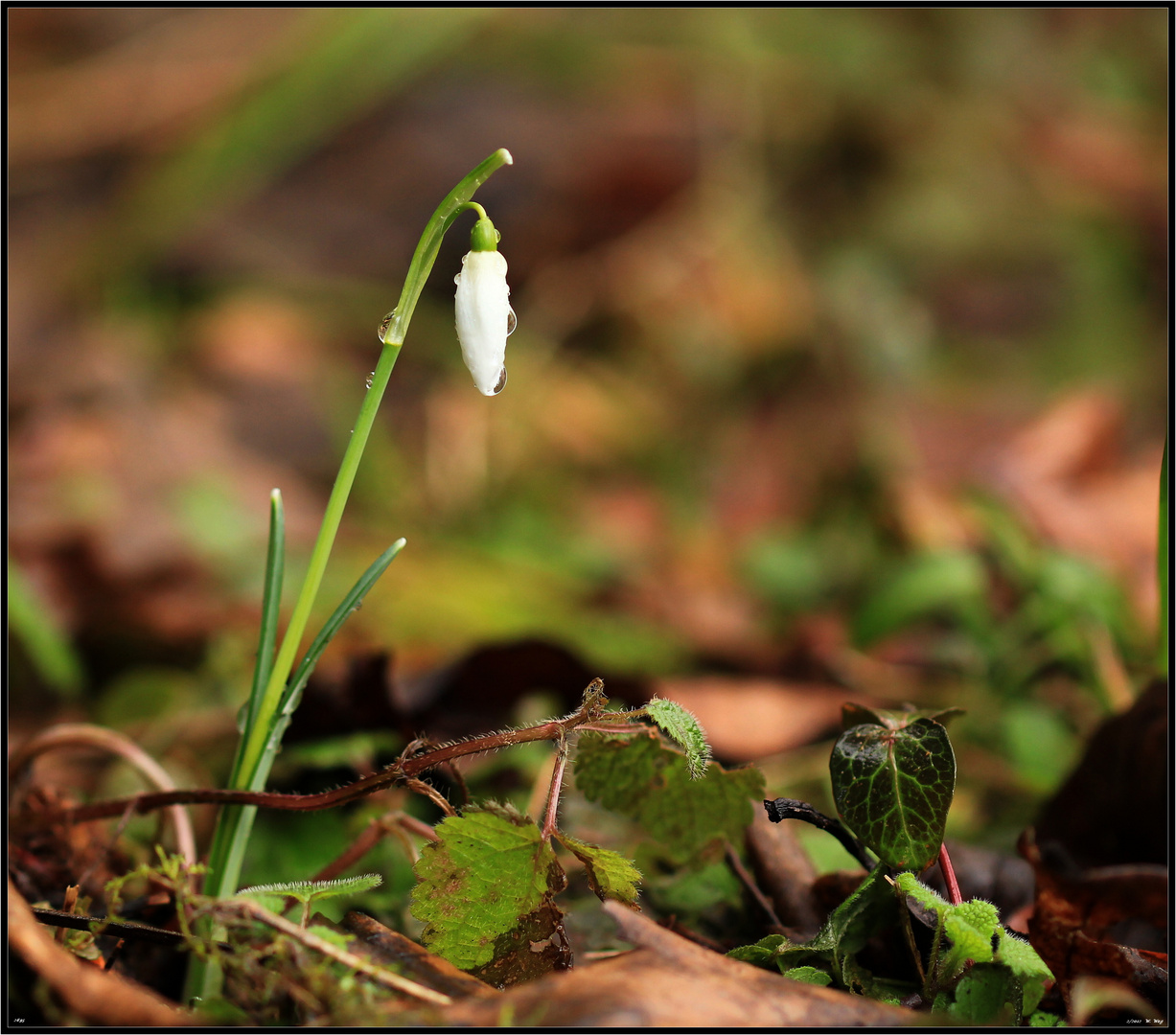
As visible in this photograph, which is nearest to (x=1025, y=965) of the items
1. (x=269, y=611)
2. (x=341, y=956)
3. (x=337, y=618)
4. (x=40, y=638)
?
(x=341, y=956)

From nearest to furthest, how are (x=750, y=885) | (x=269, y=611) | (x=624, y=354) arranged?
(x=269, y=611)
(x=750, y=885)
(x=624, y=354)

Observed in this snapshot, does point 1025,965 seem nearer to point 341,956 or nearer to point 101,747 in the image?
point 341,956

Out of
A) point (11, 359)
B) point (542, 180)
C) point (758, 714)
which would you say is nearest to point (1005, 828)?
point (758, 714)

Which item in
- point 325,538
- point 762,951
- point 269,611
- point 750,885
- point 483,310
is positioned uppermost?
point 483,310

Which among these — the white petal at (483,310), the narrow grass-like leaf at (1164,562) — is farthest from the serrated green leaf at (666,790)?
the narrow grass-like leaf at (1164,562)

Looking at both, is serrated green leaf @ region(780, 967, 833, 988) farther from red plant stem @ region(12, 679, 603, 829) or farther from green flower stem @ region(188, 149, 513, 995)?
green flower stem @ region(188, 149, 513, 995)

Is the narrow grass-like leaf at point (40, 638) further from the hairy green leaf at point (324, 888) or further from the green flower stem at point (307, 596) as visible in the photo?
the hairy green leaf at point (324, 888)

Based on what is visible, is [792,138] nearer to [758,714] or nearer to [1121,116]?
[1121,116]
